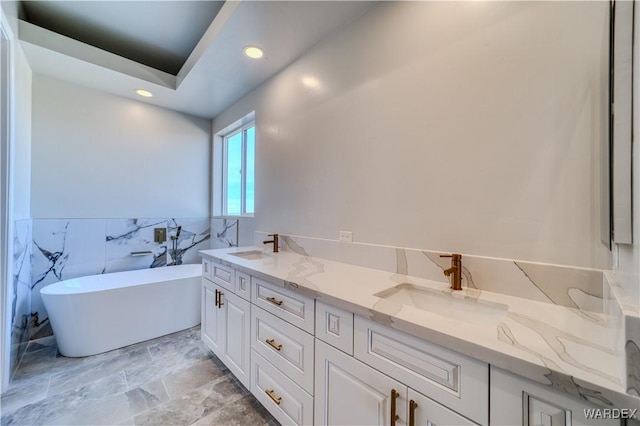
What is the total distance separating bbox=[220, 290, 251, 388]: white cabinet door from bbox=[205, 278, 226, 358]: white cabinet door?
6 centimetres

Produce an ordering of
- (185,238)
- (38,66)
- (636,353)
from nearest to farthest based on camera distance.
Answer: (636,353) → (38,66) → (185,238)

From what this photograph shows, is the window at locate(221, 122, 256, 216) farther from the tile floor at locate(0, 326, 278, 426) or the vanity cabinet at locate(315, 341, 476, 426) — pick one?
the vanity cabinet at locate(315, 341, 476, 426)

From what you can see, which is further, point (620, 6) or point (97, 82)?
point (97, 82)

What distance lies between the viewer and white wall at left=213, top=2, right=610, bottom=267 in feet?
2.91

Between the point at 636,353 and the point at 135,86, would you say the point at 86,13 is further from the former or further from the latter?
the point at 636,353

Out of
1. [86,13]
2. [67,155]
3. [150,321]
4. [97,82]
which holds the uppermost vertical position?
[86,13]

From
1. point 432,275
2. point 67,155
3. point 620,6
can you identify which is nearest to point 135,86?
point 67,155

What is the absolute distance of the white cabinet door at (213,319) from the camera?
6.01 ft

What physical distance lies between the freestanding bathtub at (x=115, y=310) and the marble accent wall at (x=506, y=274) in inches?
79.1

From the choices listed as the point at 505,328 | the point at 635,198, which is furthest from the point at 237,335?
the point at 635,198

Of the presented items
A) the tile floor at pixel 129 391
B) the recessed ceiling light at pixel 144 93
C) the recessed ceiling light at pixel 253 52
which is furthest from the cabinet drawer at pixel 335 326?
the recessed ceiling light at pixel 144 93

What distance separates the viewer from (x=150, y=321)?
Result: 237 cm

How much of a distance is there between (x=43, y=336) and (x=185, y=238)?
1541mm

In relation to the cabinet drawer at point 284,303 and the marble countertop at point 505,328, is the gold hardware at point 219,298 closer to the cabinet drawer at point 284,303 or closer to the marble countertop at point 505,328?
the cabinet drawer at point 284,303
